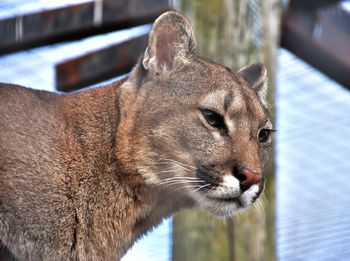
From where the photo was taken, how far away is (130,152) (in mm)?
4949

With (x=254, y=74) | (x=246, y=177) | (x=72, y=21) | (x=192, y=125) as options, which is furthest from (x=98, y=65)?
(x=246, y=177)

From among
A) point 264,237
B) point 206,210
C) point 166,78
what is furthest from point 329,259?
point 166,78

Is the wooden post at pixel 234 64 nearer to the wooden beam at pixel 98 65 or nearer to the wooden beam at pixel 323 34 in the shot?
the wooden beam at pixel 323 34

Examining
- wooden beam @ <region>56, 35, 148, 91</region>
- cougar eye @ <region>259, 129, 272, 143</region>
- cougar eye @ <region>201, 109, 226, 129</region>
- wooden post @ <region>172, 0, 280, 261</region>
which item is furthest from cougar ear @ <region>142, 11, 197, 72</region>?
wooden beam @ <region>56, 35, 148, 91</region>

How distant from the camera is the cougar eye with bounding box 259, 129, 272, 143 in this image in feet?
16.9

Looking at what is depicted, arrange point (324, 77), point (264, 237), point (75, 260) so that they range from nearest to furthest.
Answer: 1. point (75, 260)
2. point (264, 237)
3. point (324, 77)

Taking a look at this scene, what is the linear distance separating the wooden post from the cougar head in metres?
0.19

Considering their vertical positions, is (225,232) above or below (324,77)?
below

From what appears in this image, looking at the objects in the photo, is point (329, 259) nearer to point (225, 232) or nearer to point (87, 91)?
point (225, 232)

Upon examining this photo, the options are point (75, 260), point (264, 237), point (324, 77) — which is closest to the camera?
point (75, 260)

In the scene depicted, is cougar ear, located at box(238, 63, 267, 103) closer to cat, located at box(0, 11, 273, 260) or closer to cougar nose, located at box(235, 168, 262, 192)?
cat, located at box(0, 11, 273, 260)

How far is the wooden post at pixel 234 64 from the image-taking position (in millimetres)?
5191

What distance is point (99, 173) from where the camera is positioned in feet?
16.2

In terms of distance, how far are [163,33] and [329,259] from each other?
1.67m
